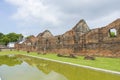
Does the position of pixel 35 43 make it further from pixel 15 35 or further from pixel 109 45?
pixel 15 35

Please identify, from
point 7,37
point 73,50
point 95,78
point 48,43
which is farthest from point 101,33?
point 7,37

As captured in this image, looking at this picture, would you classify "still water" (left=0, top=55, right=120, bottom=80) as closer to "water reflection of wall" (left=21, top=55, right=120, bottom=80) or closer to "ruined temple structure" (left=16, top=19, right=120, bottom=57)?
"water reflection of wall" (left=21, top=55, right=120, bottom=80)

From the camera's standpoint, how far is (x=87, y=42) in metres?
Answer: 28.5

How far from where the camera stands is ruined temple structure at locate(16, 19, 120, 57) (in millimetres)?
23688

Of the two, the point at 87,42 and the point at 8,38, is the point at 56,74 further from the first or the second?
the point at 8,38

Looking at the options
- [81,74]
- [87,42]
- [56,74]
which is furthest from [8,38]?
[81,74]

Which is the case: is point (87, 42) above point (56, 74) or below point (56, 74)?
above

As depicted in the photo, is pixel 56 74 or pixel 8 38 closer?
pixel 56 74

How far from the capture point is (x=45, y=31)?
183ft

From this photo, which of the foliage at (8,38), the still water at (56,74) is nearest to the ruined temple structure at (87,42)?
the still water at (56,74)

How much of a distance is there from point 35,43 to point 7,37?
185 feet

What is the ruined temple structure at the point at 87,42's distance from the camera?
933 inches

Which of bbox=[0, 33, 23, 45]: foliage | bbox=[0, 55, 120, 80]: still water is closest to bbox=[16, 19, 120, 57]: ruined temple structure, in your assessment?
bbox=[0, 55, 120, 80]: still water

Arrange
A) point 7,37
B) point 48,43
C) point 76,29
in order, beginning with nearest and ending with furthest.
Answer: point 76,29 < point 48,43 < point 7,37
